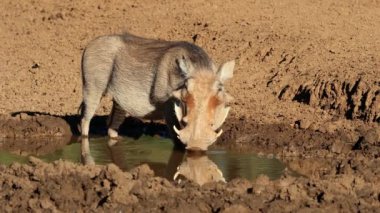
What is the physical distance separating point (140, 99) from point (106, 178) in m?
2.85

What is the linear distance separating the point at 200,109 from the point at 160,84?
99cm

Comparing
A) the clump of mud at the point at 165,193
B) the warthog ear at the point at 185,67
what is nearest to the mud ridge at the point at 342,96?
the warthog ear at the point at 185,67

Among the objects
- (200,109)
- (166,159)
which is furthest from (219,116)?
(166,159)

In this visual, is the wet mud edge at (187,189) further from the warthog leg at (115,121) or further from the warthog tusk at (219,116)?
the warthog leg at (115,121)

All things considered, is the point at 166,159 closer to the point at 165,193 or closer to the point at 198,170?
the point at 198,170

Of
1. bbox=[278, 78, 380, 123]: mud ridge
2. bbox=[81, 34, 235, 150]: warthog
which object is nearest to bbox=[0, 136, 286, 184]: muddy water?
bbox=[81, 34, 235, 150]: warthog

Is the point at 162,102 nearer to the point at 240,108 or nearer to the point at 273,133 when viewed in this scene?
the point at 273,133

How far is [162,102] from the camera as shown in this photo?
10.5m

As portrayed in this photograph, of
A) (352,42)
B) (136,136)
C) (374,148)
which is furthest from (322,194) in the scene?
(352,42)

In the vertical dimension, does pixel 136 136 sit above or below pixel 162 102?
below

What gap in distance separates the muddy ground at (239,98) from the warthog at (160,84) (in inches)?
30.0

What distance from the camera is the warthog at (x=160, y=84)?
965 centimetres

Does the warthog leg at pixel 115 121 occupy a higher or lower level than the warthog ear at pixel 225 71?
lower

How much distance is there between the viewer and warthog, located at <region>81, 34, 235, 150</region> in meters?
9.65
